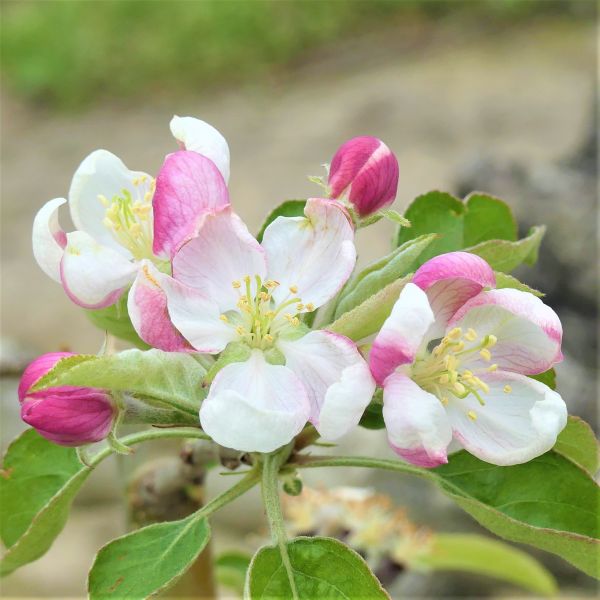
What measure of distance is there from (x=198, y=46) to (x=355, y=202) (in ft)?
17.6

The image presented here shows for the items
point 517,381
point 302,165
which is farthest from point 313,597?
point 302,165

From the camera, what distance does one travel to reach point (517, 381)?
72 cm

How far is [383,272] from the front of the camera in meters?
0.72

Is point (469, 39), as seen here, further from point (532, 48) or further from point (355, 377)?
point (355, 377)

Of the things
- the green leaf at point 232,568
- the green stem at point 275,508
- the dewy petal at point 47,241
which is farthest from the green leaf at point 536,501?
the green leaf at point 232,568

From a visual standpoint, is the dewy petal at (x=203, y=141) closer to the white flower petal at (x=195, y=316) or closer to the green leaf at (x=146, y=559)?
the white flower petal at (x=195, y=316)

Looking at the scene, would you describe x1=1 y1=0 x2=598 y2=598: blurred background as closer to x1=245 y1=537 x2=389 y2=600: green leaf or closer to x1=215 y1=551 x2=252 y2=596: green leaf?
x1=215 y1=551 x2=252 y2=596: green leaf

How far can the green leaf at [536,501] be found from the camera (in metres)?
0.73

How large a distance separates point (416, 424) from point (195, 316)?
0.18 metres

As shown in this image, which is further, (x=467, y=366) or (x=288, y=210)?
Answer: (x=288, y=210)

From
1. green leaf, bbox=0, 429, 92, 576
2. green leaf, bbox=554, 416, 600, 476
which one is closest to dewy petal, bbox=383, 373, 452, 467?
green leaf, bbox=554, 416, 600, 476

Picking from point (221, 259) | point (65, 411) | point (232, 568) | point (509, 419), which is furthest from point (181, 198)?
point (232, 568)

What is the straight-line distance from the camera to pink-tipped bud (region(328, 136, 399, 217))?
29.5 inches

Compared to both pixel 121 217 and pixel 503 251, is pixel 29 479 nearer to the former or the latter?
pixel 121 217
